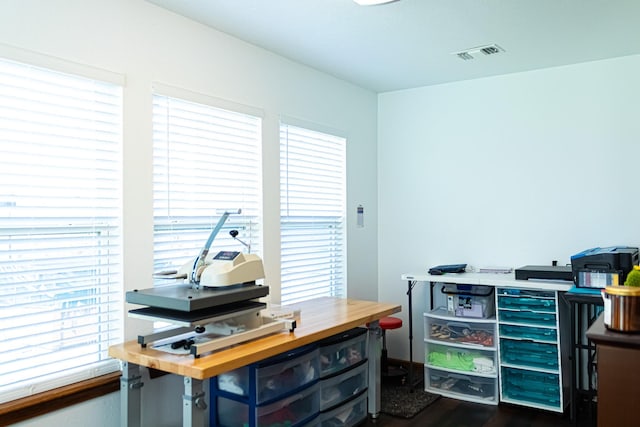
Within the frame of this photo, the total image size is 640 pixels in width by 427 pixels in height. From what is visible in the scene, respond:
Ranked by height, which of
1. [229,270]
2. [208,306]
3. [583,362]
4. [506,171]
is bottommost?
[583,362]

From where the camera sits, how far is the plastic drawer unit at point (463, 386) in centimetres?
375

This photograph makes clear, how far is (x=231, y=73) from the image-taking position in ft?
10.7

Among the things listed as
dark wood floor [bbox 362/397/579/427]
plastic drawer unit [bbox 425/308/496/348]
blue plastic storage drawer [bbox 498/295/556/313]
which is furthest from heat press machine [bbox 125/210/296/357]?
blue plastic storage drawer [bbox 498/295/556/313]

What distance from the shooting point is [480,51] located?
3.56m

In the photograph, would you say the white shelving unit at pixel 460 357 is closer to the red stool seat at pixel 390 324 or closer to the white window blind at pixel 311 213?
the red stool seat at pixel 390 324

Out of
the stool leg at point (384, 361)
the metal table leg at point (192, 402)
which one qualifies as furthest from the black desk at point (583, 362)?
the metal table leg at point (192, 402)

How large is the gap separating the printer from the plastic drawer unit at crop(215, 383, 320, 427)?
1837mm

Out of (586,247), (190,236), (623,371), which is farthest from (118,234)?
(586,247)

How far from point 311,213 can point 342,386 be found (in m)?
1.42

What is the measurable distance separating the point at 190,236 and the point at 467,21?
214 centimetres

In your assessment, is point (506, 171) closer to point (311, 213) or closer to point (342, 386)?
point (311, 213)

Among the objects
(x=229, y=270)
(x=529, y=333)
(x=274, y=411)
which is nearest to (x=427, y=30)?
(x=229, y=270)

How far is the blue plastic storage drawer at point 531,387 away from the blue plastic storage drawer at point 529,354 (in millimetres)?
82

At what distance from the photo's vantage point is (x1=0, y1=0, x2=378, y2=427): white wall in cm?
236
